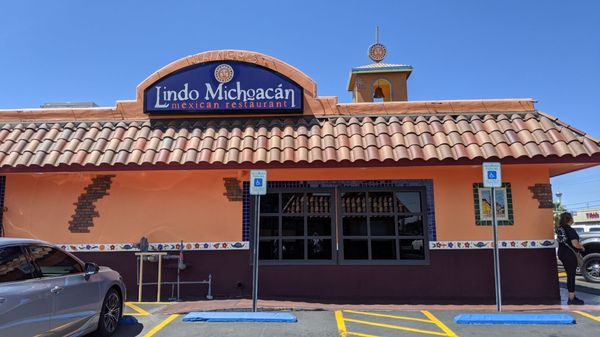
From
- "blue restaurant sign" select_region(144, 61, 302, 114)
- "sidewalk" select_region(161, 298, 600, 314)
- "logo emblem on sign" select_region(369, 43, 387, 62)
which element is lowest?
"sidewalk" select_region(161, 298, 600, 314)

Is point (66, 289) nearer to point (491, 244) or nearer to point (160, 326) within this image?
point (160, 326)

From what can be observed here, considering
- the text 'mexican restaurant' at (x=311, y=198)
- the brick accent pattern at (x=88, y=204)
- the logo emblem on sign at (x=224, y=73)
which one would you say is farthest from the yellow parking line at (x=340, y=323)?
the logo emblem on sign at (x=224, y=73)

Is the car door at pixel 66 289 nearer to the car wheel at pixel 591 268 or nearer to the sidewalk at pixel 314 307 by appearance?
the sidewalk at pixel 314 307

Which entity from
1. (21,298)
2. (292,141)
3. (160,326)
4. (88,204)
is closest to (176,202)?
(88,204)

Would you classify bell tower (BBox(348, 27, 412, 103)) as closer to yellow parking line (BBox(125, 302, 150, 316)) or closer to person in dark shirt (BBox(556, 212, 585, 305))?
person in dark shirt (BBox(556, 212, 585, 305))

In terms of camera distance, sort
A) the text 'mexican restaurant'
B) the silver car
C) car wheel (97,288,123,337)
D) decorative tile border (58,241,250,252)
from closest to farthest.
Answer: the silver car → car wheel (97,288,123,337) → the text 'mexican restaurant' → decorative tile border (58,241,250,252)

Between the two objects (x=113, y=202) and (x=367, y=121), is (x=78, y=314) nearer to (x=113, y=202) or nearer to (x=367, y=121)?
(x=113, y=202)

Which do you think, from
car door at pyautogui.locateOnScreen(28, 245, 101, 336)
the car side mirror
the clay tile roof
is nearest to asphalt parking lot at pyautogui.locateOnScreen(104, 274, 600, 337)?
car door at pyautogui.locateOnScreen(28, 245, 101, 336)

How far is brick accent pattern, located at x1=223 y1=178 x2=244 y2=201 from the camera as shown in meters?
9.60

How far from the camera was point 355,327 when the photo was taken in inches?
280

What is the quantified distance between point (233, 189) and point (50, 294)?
15.5 feet

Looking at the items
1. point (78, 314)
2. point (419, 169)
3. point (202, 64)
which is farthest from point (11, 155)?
point (419, 169)

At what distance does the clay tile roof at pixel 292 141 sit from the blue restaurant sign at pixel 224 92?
11.6 inches

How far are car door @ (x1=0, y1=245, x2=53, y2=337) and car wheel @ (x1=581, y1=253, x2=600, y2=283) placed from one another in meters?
12.8
